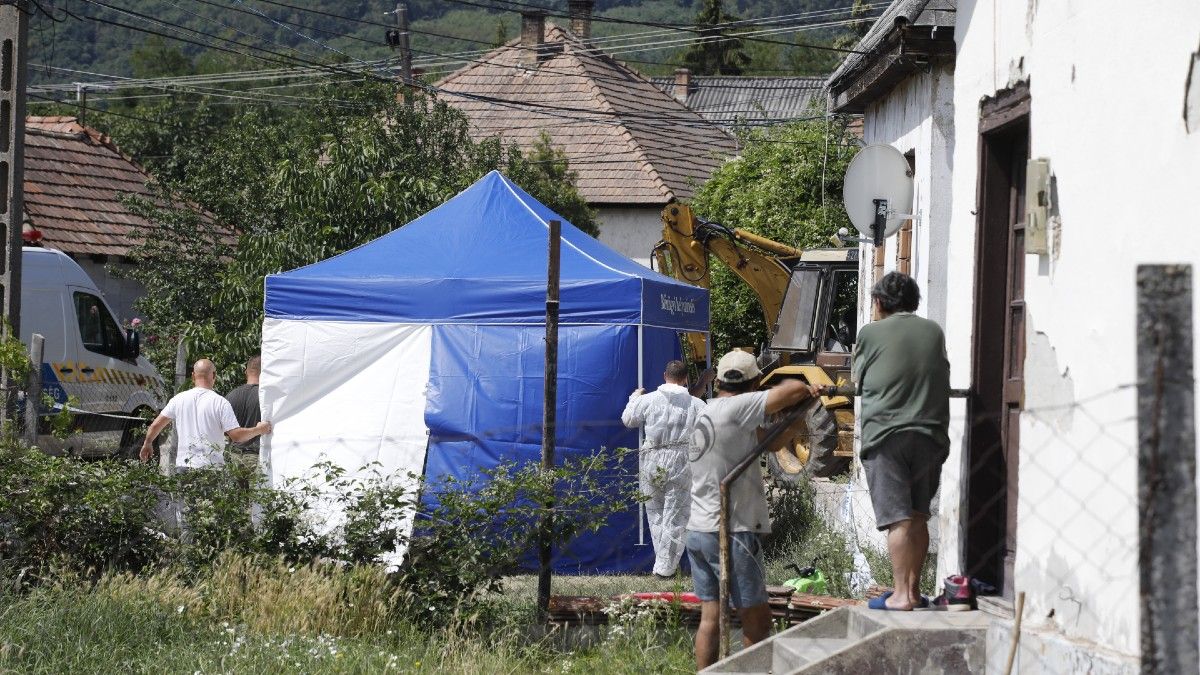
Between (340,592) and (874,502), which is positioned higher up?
(874,502)

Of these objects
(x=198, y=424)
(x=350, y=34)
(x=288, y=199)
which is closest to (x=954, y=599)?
(x=198, y=424)

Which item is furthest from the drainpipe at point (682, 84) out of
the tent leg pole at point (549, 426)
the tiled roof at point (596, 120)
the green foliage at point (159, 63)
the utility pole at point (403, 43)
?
the tent leg pole at point (549, 426)

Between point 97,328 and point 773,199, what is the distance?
1250cm

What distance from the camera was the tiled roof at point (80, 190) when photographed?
24.0 metres

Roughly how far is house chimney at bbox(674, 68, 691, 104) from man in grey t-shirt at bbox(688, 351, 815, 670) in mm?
47389

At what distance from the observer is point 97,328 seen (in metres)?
16.9

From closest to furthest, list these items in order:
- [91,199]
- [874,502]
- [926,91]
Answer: [874,502]
[926,91]
[91,199]

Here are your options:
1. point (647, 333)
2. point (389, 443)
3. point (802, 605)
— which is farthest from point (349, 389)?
point (802, 605)

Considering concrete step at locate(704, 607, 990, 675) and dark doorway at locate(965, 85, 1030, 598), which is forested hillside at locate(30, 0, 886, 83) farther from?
concrete step at locate(704, 607, 990, 675)

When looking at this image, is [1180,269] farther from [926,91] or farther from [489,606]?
[926,91]

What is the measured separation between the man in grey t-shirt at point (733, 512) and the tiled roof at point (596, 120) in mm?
25285

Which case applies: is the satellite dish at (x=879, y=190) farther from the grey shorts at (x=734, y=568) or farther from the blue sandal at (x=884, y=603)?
the blue sandal at (x=884, y=603)

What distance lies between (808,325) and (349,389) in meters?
6.76

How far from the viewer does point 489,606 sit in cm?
830
